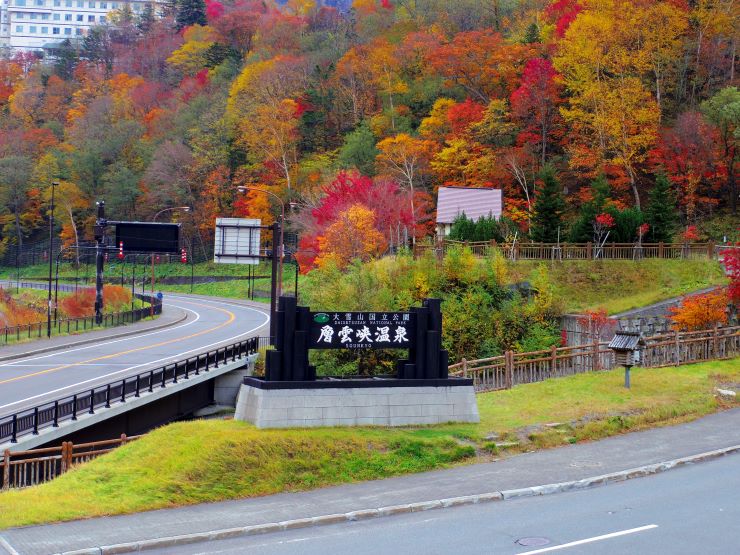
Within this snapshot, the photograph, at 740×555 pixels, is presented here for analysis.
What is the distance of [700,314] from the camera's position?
32.7 m

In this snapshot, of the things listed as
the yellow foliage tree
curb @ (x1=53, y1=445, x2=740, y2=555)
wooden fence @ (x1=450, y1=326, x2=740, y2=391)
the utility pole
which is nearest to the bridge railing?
curb @ (x1=53, y1=445, x2=740, y2=555)

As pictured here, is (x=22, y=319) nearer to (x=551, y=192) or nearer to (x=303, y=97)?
(x=551, y=192)

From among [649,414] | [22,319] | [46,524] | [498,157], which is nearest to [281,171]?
[498,157]

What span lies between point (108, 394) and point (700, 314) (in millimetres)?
22348

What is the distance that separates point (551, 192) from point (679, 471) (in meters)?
32.5

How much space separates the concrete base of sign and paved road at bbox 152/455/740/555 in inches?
157

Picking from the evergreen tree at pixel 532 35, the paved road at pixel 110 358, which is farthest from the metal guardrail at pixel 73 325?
the evergreen tree at pixel 532 35

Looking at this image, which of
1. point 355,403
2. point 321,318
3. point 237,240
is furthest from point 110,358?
point 355,403

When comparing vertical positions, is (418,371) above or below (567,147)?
below

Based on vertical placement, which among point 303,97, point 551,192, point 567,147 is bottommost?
point 551,192

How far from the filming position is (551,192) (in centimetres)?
4697

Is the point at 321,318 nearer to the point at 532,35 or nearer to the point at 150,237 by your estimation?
the point at 150,237

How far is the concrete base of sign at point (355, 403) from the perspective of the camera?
16734 mm

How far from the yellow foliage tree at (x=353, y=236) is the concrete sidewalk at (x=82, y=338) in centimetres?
1194
